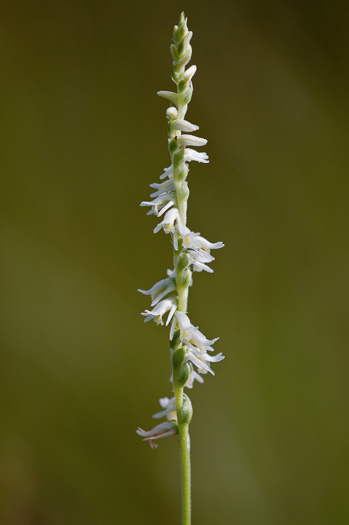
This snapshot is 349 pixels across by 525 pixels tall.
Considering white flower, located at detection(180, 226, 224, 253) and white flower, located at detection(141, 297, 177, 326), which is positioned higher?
white flower, located at detection(180, 226, 224, 253)

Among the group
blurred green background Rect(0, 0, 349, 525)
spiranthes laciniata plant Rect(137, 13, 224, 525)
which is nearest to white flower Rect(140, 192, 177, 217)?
spiranthes laciniata plant Rect(137, 13, 224, 525)

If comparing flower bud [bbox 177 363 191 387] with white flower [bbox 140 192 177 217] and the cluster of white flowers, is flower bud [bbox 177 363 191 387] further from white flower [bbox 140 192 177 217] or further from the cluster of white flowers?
white flower [bbox 140 192 177 217]

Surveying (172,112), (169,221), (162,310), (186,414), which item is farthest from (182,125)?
(186,414)

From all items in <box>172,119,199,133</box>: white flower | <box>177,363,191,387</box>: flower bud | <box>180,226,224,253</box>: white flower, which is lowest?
<box>177,363,191,387</box>: flower bud

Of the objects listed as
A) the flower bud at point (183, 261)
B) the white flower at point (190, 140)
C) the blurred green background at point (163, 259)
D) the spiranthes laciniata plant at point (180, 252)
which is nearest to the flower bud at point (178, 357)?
the spiranthes laciniata plant at point (180, 252)

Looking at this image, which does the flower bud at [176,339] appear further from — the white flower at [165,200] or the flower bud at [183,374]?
the white flower at [165,200]
